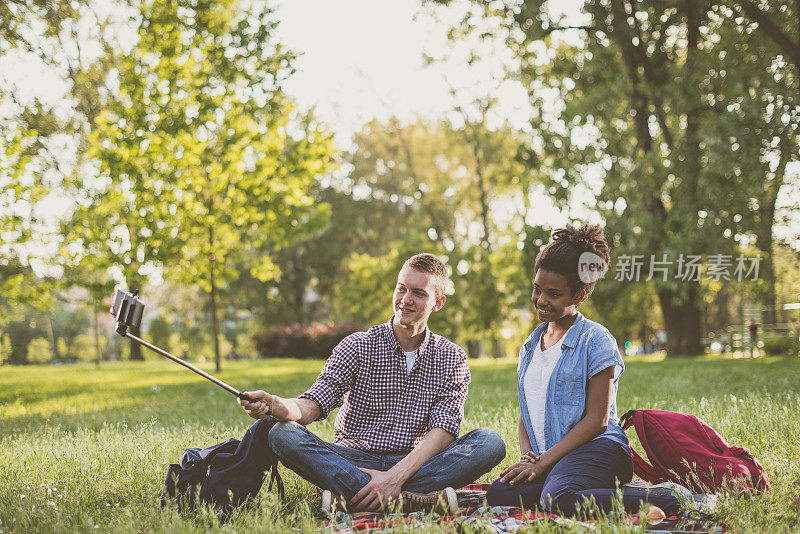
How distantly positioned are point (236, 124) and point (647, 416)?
36.4 ft

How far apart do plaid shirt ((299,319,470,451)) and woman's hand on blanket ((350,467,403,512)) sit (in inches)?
15.4

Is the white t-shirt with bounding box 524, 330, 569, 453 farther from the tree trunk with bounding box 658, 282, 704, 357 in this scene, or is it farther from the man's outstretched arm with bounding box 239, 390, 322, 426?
the tree trunk with bounding box 658, 282, 704, 357

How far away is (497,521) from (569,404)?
0.82 meters

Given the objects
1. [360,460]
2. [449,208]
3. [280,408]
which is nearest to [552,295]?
[360,460]

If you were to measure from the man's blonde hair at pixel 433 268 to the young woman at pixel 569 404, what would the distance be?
1.96ft

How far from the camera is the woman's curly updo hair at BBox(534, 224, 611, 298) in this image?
3.94 meters

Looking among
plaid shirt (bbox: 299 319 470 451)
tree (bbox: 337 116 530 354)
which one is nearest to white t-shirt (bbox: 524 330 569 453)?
plaid shirt (bbox: 299 319 470 451)

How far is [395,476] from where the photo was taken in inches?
146

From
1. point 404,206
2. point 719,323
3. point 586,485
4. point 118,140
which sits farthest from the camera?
point 719,323

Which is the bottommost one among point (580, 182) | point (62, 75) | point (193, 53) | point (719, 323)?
point (719, 323)

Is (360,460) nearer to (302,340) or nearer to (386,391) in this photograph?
(386,391)

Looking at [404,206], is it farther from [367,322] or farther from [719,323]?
[719,323]

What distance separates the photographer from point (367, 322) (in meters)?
31.3

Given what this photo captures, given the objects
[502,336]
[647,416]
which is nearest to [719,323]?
[502,336]
